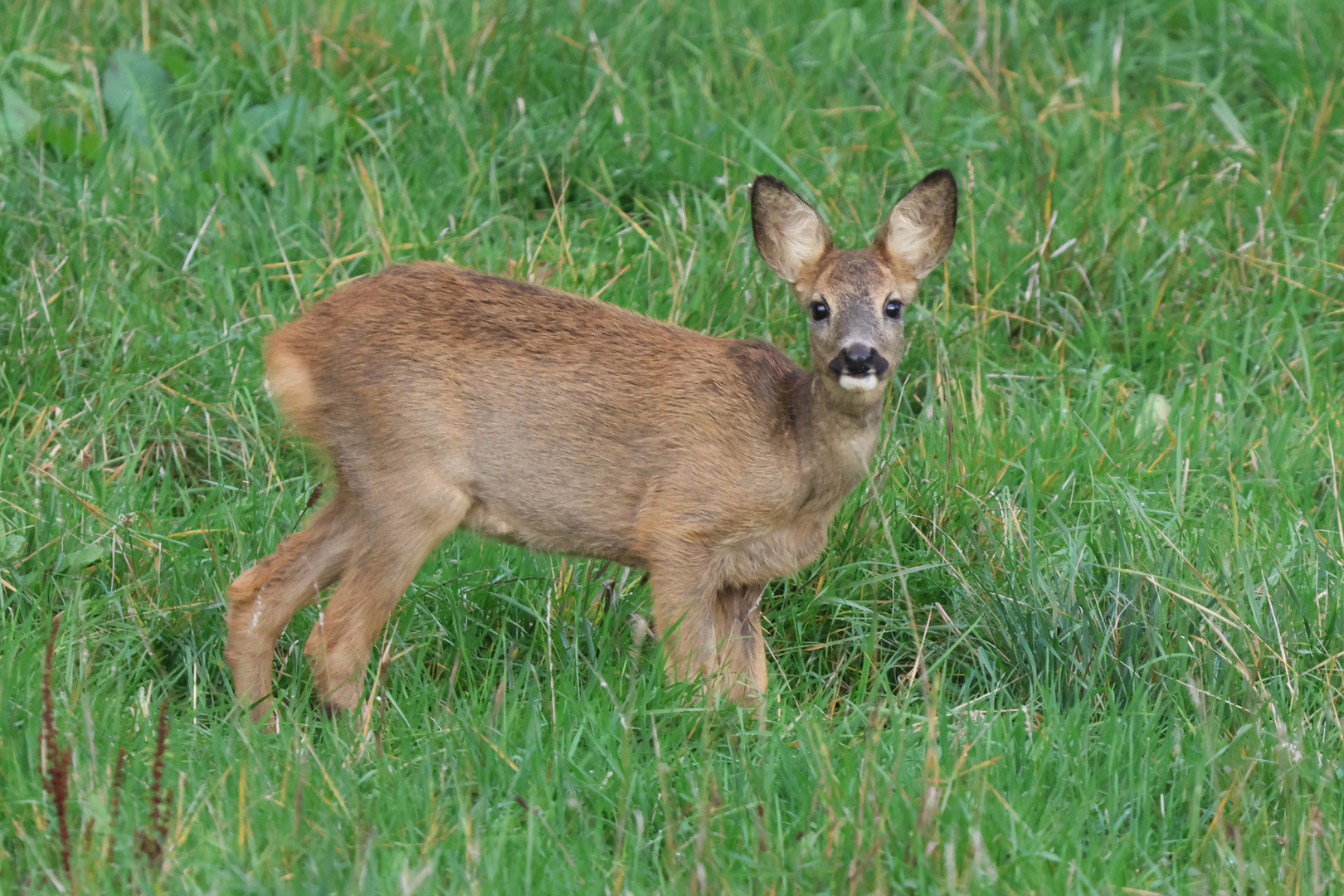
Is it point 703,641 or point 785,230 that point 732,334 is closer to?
point 785,230

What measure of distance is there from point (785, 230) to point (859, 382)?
61cm

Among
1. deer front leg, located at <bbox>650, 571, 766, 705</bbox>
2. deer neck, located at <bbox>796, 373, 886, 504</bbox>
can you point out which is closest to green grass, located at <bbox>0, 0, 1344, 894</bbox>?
deer front leg, located at <bbox>650, 571, 766, 705</bbox>

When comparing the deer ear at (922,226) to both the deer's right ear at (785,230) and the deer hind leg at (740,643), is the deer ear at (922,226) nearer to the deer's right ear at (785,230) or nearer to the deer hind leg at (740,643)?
the deer's right ear at (785,230)

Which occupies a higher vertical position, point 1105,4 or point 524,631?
point 1105,4

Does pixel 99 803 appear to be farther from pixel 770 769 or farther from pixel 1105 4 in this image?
pixel 1105 4

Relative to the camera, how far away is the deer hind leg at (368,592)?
4016 mm

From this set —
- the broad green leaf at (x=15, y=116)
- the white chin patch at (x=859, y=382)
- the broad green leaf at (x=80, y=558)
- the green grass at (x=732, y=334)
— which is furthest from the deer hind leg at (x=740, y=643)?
the broad green leaf at (x=15, y=116)

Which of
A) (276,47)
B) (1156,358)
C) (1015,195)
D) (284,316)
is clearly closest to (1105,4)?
(1015,195)

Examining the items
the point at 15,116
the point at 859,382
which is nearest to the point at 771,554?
the point at 859,382

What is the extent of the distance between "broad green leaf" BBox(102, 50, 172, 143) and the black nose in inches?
126

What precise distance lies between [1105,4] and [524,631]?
14.8ft

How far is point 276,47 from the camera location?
20.6ft

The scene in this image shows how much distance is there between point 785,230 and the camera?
436cm

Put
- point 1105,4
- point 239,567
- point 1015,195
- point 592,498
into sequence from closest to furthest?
point 592,498
point 239,567
point 1015,195
point 1105,4
